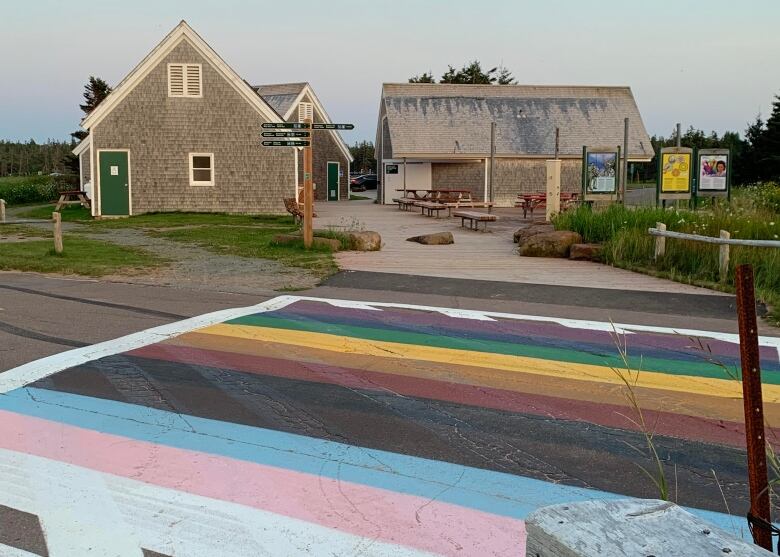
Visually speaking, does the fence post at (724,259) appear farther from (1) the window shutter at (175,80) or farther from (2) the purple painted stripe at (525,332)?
(1) the window shutter at (175,80)

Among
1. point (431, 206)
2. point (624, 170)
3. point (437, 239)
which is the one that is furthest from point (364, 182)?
point (437, 239)

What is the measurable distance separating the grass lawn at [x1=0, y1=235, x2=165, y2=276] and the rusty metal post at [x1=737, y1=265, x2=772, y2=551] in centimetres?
1333

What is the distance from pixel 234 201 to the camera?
101 ft

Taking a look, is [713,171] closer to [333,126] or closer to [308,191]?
[333,126]

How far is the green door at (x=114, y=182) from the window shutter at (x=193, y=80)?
11.4 ft

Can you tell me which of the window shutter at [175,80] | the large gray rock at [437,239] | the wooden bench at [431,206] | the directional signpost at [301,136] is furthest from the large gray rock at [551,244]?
the window shutter at [175,80]

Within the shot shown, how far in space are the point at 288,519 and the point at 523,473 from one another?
1.53m

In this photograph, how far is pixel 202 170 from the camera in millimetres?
30734

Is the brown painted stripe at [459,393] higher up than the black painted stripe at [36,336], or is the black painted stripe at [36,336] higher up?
the black painted stripe at [36,336]

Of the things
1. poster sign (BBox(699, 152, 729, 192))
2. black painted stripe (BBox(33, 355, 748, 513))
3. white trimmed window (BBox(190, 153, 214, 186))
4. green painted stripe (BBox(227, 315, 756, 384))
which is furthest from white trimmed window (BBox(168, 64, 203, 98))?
black painted stripe (BBox(33, 355, 748, 513))

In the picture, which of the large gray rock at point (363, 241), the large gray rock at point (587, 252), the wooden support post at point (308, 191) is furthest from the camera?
the large gray rock at point (363, 241)

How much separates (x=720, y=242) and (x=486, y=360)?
683cm

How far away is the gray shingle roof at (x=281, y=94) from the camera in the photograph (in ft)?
144

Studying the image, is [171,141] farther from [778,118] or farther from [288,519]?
[778,118]
